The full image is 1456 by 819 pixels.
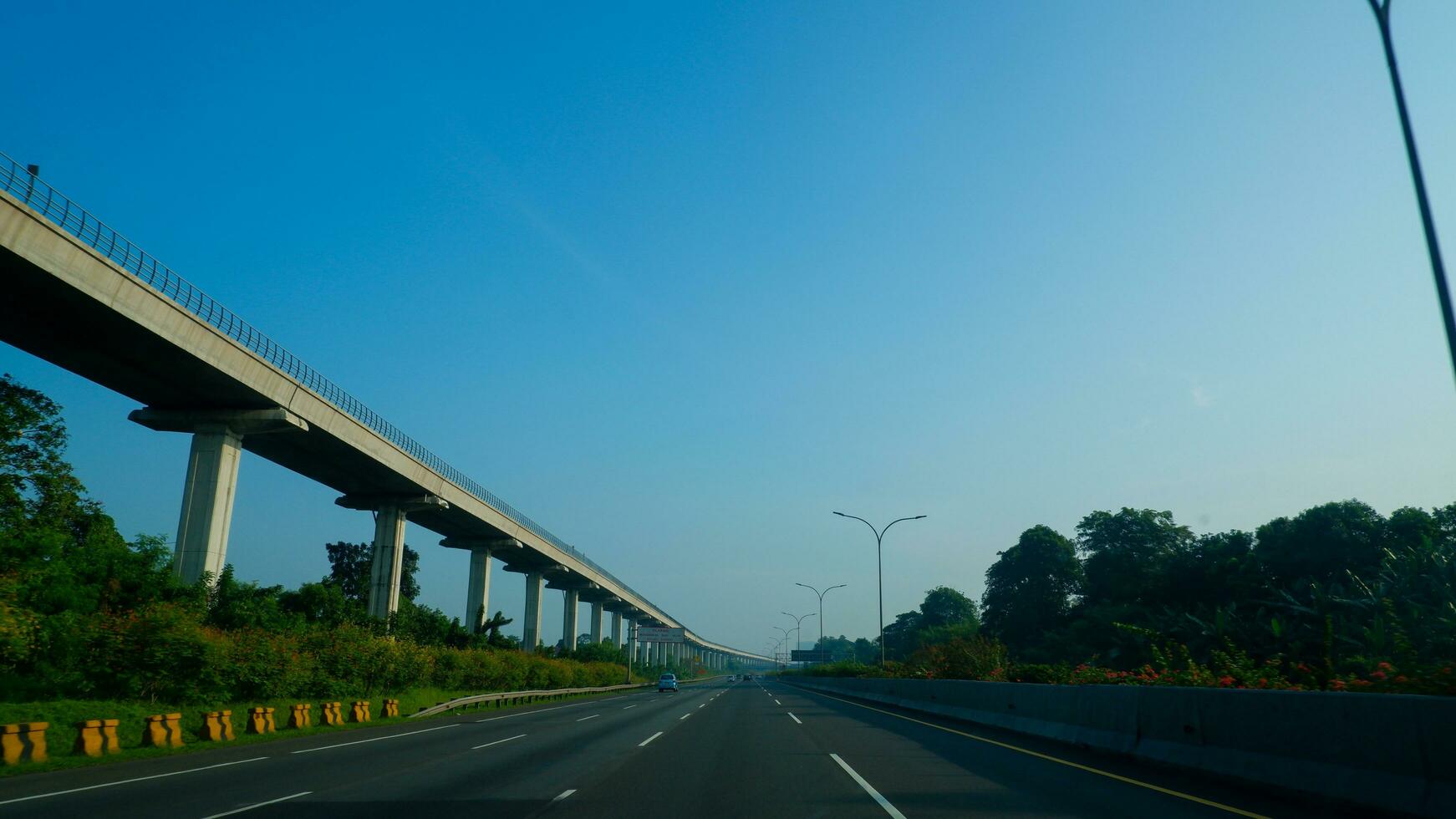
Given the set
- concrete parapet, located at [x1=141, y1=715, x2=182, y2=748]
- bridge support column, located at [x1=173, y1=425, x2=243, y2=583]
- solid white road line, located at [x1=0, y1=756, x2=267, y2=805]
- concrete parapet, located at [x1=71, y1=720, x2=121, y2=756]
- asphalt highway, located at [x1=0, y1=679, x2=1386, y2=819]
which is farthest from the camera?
bridge support column, located at [x1=173, y1=425, x2=243, y2=583]

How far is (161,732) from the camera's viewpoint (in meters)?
18.5

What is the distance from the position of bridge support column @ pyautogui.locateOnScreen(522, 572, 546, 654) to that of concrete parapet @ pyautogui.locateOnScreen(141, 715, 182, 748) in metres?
59.5

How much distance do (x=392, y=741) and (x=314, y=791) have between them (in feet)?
31.5

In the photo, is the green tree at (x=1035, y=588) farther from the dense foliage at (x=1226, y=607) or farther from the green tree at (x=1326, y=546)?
the green tree at (x=1326, y=546)

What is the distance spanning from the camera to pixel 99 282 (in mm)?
26266

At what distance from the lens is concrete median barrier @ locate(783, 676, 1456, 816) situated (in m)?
8.59

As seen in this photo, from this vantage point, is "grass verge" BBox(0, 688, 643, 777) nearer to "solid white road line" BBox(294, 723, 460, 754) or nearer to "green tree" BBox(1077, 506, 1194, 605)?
"solid white road line" BBox(294, 723, 460, 754)

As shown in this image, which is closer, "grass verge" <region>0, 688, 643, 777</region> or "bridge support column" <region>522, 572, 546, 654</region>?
"grass verge" <region>0, 688, 643, 777</region>

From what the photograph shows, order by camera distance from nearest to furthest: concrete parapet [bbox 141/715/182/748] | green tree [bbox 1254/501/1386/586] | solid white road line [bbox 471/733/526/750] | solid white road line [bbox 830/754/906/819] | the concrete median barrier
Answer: the concrete median barrier < solid white road line [bbox 830/754/906/819] < solid white road line [bbox 471/733/526/750] < concrete parapet [bbox 141/715/182/748] < green tree [bbox 1254/501/1386/586]

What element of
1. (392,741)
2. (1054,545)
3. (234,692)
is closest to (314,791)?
(392,741)

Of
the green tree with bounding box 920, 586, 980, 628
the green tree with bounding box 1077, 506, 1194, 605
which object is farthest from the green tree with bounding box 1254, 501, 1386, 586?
the green tree with bounding box 920, 586, 980, 628

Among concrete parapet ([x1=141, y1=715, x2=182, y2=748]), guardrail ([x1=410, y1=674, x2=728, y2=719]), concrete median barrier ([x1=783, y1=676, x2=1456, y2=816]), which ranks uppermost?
concrete median barrier ([x1=783, y1=676, x2=1456, y2=816])

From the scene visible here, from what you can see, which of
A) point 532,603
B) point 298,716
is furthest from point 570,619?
point 298,716

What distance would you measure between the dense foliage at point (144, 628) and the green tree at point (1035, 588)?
56412mm
